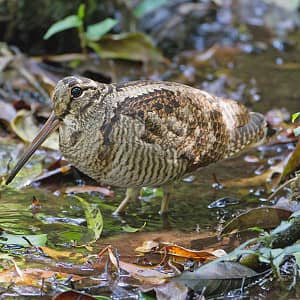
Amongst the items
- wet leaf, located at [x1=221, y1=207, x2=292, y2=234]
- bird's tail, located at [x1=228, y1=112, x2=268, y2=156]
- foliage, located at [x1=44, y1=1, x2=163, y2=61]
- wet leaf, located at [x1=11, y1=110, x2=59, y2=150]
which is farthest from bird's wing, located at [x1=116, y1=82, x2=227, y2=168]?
foliage, located at [x1=44, y1=1, x2=163, y2=61]

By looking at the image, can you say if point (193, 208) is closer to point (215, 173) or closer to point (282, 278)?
point (215, 173)

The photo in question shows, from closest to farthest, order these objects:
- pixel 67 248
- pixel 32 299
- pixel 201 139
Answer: pixel 32 299
pixel 67 248
pixel 201 139

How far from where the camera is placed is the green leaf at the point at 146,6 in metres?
9.41

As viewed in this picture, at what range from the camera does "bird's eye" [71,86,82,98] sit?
550cm

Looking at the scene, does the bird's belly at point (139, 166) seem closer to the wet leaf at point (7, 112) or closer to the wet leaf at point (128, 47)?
the wet leaf at point (7, 112)

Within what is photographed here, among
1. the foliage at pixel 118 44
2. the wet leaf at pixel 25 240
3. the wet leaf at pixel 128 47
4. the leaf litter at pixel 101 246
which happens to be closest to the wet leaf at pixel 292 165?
the leaf litter at pixel 101 246

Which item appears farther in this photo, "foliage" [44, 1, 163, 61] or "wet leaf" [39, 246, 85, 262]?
"foliage" [44, 1, 163, 61]

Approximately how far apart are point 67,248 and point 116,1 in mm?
5034

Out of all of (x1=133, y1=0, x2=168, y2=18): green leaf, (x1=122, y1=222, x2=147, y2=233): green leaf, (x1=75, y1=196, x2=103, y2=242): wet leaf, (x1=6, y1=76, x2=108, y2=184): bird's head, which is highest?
(x1=6, y1=76, x2=108, y2=184): bird's head

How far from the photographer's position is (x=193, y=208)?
20.4ft

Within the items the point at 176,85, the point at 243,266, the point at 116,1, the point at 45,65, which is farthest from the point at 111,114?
the point at 116,1

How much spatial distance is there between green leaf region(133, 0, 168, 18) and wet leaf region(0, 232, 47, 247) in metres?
4.66

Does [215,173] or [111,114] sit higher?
[111,114]

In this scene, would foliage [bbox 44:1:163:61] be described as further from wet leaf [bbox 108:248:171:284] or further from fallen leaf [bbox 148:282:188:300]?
fallen leaf [bbox 148:282:188:300]
